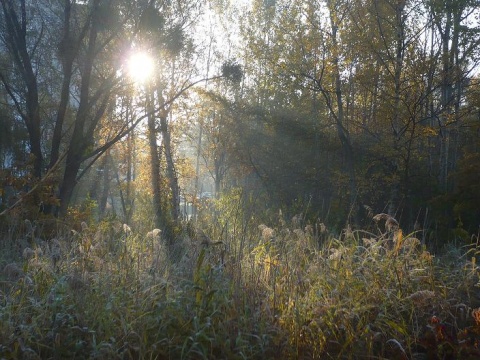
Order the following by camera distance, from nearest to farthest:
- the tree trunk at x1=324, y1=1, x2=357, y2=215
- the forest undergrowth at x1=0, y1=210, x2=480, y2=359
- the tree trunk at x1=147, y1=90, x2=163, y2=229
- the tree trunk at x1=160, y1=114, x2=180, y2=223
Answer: the forest undergrowth at x1=0, y1=210, x2=480, y2=359, the tree trunk at x1=324, y1=1, x2=357, y2=215, the tree trunk at x1=147, y1=90, x2=163, y2=229, the tree trunk at x1=160, y1=114, x2=180, y2=223

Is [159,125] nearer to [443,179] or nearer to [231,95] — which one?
[231,95]

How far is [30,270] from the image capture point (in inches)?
234

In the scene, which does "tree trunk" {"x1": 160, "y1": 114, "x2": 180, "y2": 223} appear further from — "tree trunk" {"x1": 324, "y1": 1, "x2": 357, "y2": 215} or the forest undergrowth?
the forest undergrowth

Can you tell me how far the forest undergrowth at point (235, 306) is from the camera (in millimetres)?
4645

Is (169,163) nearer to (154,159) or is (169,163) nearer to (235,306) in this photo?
(154,159)

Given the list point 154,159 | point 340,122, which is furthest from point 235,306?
point 154,159

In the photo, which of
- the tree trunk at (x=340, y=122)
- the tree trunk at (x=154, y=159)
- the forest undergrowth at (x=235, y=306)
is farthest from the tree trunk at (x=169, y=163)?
the forest undergrowth at (x=235, y=306)

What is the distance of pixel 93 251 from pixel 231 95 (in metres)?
21.3

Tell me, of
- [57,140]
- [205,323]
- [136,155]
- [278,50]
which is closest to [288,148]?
[278,50]

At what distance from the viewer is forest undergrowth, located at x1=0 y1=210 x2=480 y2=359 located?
464 cm

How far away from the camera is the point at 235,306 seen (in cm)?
507

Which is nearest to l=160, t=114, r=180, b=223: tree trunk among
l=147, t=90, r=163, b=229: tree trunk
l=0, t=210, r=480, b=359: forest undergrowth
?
l=147, t=90, r=163, b=229: tree trunk

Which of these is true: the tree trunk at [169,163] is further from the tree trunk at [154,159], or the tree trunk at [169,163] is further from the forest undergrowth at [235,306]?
the forest undergrowth at [235,306]

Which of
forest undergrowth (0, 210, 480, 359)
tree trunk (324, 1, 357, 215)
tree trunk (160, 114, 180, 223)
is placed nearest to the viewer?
forest undergrowth (0, 210, 480, 359)
